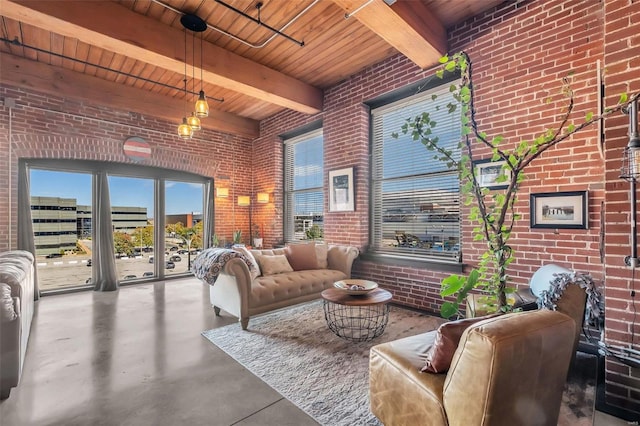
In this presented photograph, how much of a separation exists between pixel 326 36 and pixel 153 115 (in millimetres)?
3547

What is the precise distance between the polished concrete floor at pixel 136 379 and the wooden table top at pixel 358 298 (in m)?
0.97

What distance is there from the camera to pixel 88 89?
4.75 metres

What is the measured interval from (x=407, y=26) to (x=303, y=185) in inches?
141

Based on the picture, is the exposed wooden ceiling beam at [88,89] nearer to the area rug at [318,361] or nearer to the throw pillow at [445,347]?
the area rug at [318,361]

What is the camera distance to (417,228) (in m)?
4.16

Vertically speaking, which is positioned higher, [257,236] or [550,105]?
[550,105]

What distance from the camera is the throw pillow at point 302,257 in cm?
435

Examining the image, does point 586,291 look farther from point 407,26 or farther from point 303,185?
point 303,185

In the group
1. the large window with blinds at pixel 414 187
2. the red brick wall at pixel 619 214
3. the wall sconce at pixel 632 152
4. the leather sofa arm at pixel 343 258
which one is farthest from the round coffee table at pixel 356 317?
the wall sconce at pixel 632 152

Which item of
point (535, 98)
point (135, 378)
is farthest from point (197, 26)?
point (535, 98)

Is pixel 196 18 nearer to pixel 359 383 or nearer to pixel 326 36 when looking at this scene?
pixel 326 36

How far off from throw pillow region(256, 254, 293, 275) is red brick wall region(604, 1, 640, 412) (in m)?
3.23

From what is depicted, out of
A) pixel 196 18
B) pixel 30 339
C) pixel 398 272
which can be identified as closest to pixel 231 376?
pixel 30 339

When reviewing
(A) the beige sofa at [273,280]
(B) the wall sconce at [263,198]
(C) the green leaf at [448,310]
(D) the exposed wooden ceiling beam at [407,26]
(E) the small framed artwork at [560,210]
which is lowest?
(A) the beige sofa at [273,280]
